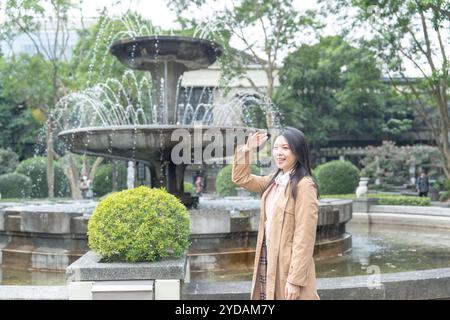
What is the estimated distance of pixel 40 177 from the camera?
89.1 ft

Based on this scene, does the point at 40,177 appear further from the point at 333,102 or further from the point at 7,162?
the point at 333,102

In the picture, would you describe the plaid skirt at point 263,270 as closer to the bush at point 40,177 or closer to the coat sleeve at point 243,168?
the coat sleeve at point 243,168

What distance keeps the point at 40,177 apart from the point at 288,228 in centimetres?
2566

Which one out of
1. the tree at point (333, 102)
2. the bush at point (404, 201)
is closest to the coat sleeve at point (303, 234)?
the bush at point (404, 201)

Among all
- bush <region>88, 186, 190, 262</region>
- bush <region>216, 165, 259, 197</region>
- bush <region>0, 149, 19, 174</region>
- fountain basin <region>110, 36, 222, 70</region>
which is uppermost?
fountain basin <region>110, 36, 222, 70</region>

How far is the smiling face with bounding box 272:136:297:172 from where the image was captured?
3.53 meters

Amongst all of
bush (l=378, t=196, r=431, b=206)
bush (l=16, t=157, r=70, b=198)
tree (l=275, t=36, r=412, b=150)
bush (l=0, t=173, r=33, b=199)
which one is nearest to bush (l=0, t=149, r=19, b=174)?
bush (l=16, t=157, r=70, b=198)

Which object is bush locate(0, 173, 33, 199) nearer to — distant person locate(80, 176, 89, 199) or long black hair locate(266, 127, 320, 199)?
distant person locate(80, 176, 89, 199)

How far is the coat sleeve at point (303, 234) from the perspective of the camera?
327cm

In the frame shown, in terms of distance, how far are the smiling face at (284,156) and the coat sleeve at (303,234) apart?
20 cm

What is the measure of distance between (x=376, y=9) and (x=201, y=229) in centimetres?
1211

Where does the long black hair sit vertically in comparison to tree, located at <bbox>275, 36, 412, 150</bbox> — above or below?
below

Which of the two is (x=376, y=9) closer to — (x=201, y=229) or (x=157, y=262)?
(x=201, y=229)

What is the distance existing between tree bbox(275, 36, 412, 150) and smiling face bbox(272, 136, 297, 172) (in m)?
30.8
